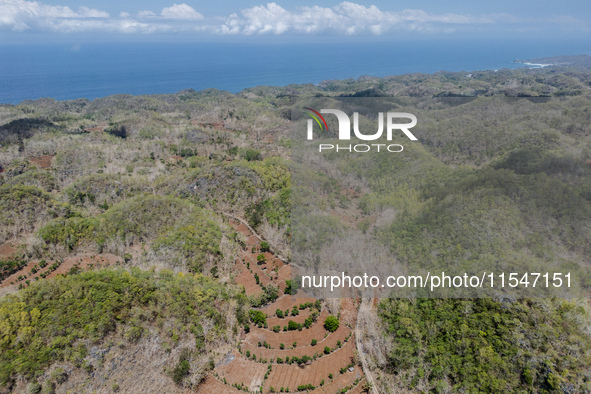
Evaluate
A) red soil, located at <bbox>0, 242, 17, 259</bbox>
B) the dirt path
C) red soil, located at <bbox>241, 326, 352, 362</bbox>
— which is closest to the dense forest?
red soil, located at <bbox>0, 242, 17, 259</bbox>

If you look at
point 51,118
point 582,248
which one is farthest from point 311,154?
point 51,118

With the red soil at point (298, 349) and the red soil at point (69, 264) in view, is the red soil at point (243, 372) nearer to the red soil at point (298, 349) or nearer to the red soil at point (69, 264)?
the red soil at point (298, 349)

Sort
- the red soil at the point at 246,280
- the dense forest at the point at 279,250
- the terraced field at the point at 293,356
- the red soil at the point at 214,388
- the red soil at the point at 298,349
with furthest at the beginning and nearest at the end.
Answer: the red soil at the point at 246,280 → the red soil at the point at 298,349 → the terraced field at the point at 293,356 → the red soil at the point at 214,388 → the dense forest at the point at 279,250

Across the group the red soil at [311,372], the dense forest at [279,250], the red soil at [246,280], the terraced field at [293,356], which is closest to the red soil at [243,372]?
the terraced field at [293,356]

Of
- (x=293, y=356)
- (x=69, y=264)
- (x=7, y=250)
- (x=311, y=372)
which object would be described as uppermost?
(x=7, y=250)

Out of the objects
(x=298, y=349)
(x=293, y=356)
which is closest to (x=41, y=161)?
(x=298, y=349)

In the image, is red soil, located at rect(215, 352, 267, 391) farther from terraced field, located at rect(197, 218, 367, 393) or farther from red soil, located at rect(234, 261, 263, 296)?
red soil, located at rect(234, 261, 263, 296)

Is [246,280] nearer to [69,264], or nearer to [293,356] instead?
[293,356]

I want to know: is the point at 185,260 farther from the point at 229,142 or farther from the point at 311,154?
the point at 229,142
